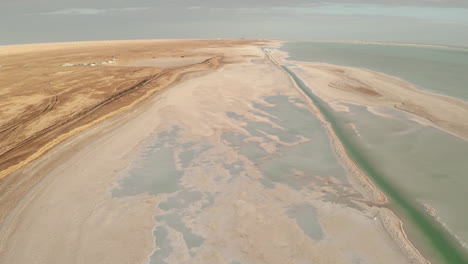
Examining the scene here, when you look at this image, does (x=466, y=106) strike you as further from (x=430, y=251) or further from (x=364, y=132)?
(x=430, y=251)

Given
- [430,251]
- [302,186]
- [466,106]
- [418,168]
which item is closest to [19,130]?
[302,186]

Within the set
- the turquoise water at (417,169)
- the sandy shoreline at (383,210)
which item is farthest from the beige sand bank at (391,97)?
the sandy shoreline at (383,210)

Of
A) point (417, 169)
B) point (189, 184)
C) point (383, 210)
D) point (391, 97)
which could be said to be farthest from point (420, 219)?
point (391, 97)

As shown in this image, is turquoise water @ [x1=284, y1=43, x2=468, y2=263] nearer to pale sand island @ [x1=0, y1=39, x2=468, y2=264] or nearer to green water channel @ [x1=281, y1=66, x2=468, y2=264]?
green water channel @ [x1=281, y1=66, x2=468, y2=264]

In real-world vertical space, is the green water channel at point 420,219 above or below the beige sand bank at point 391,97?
below

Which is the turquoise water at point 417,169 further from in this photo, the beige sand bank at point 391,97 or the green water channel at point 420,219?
the beige sand bank at point 391,97

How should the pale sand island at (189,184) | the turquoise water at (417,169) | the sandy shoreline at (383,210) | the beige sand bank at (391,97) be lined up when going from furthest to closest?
the beige sand bank at (391,97) < the turquoise water at (417,169) < the pale sand island at (189,184) < the sandy shoreline at (383,210)

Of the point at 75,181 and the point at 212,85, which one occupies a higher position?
the point at 212,85
